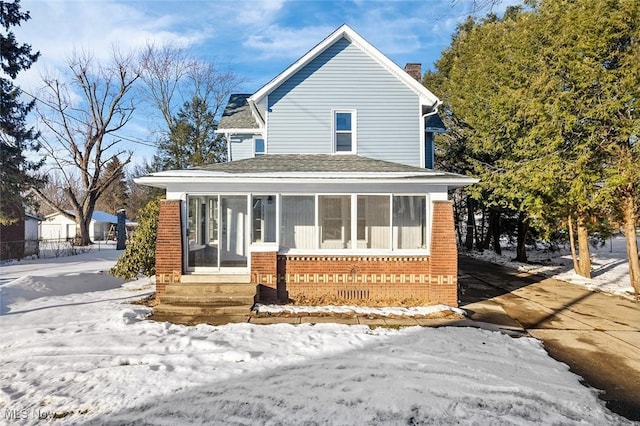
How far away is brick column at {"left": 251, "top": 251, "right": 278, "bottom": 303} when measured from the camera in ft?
31.0

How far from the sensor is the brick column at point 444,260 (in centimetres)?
935

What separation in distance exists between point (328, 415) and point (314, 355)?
176 cm

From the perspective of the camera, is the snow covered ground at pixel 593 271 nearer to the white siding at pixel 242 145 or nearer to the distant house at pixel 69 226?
the white siding at pixel 242 145

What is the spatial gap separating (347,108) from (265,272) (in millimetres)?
6250

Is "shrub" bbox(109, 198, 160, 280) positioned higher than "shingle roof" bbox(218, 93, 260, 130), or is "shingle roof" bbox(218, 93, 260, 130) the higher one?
"shingle roof" bbox(218, 93, 260, 130)

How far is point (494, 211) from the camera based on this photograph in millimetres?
22516

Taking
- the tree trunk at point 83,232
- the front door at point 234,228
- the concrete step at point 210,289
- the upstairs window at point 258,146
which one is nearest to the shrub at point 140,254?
the front door at point 234,228

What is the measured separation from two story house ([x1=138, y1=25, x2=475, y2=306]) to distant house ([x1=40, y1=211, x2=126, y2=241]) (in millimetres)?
43342

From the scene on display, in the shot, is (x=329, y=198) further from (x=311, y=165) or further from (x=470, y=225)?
(x=470, y=225)

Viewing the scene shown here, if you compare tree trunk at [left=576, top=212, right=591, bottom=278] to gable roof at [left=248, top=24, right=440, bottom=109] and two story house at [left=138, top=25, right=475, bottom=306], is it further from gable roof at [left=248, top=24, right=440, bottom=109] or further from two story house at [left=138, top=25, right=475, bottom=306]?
gable roof at [left=248, top=24, right=440, bottom=109]

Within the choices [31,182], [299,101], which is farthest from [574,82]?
[31,182]

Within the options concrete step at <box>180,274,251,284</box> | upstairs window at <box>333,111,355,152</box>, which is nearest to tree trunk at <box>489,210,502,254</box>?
upstairs window at <box>333,111,355,152</box>

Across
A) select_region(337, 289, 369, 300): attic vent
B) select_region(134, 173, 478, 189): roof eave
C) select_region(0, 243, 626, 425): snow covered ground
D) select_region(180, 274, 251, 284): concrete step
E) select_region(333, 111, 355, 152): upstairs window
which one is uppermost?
select_region(333, 111, 355, 152): upstairs window

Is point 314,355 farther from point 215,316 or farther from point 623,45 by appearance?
point 623,45
